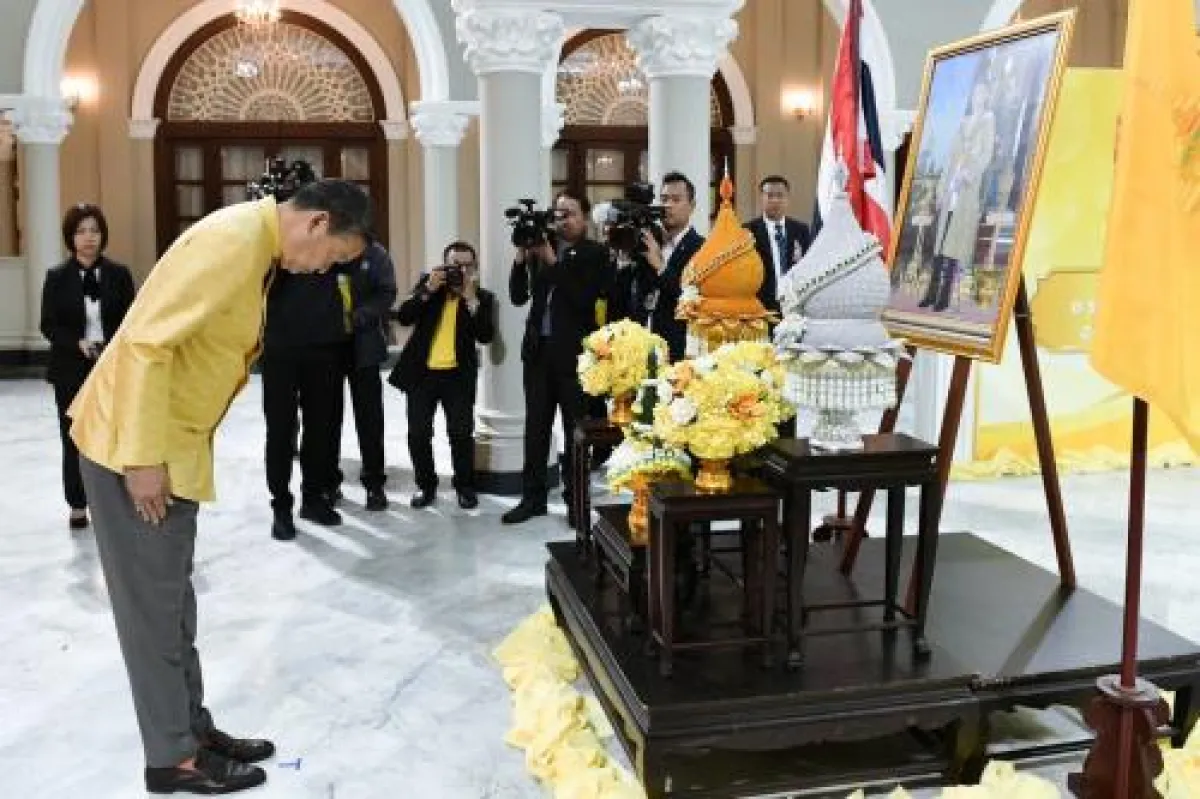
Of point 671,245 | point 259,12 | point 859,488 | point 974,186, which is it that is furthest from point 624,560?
point 259,12

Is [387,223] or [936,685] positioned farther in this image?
[387,223]

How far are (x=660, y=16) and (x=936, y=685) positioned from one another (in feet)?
14.6

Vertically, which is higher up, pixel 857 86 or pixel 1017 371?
pixel 857 86

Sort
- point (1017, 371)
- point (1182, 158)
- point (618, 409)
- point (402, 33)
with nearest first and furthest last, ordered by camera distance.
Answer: point (1182, 158) → point (618, 409) → point (1017, 371) → point (402, 33)

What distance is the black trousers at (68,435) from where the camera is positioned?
18.2ft

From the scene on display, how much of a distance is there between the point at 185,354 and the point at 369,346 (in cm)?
316

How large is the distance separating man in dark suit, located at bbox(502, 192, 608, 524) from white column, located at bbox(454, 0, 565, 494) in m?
0.39

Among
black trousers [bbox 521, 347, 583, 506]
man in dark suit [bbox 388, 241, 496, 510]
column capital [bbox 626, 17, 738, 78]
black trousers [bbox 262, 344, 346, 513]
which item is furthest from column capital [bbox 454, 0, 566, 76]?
black trousers [bbox 262, 344, 346, 513]

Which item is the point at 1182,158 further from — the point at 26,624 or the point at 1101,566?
the point at 26,624

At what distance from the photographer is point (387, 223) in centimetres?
1387

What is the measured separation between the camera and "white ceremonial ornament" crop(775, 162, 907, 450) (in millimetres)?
3434

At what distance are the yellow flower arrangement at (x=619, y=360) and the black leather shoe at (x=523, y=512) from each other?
2.03m

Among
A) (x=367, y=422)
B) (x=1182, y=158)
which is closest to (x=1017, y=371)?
(x=367, y=422)

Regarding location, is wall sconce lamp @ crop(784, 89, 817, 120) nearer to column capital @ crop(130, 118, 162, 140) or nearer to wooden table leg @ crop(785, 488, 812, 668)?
column capital @ crop(130, 118, 162, 140)
